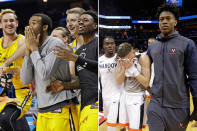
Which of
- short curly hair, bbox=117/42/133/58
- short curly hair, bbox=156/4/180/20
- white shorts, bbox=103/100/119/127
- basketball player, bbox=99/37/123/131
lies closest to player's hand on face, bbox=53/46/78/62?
basketball player, bbox=99/37/123/131

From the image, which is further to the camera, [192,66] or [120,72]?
[120,72]

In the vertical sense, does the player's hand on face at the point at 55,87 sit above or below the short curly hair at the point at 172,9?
below

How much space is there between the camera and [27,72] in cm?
152

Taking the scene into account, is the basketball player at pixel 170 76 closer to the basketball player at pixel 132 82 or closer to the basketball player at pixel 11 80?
the basketball player at pixel 132 82

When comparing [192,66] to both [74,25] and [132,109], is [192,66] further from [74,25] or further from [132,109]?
[74,25]

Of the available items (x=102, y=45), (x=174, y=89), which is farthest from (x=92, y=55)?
(x=174, y=89)

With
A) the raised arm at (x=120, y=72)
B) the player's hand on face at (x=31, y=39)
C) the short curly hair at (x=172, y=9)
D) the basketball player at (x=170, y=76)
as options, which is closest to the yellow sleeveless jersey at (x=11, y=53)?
the player's hand on face at (x=31, y=39)

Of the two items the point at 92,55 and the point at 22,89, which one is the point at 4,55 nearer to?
the point at 22,89

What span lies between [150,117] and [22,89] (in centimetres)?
113

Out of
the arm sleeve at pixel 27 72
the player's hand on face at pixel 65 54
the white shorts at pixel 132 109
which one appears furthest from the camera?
the white shorts at pixel 132 109

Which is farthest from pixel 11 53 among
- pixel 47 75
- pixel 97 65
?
pixel 97 65

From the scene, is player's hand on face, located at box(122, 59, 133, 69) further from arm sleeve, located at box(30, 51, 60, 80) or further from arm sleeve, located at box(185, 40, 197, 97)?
arm sleeve, located at box(30, 51, 60, 80)

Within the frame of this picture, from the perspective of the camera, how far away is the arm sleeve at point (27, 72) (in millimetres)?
1497

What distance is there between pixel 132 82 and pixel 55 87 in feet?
2.20
